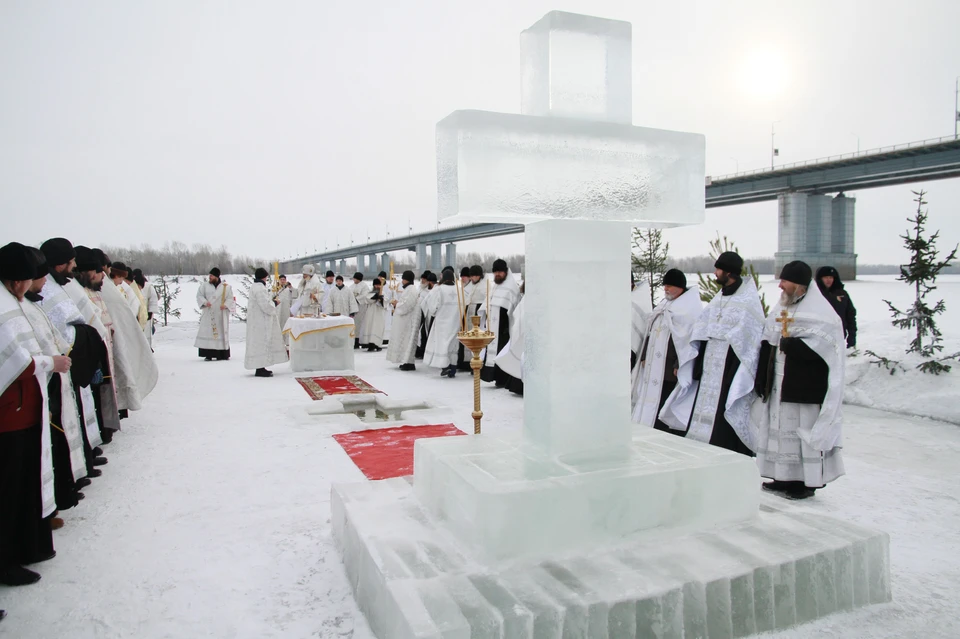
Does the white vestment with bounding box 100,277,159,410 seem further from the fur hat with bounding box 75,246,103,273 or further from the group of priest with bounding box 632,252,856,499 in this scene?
the group of priest with bounding box 632,252,856,499

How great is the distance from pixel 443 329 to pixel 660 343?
19.8ft

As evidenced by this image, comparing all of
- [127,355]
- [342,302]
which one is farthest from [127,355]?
[342,302]

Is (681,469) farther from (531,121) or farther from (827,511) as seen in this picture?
(827,511)

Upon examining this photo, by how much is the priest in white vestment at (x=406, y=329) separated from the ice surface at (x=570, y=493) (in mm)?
8910

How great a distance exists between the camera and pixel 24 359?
3.24m

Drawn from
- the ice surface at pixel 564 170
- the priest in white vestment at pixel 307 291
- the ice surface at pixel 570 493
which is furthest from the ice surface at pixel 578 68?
the priest in white vestment at pixel 307 291

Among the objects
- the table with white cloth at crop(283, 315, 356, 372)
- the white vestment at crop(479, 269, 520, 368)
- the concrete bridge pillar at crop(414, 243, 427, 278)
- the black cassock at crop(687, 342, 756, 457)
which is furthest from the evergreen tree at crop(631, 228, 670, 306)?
the concrete bridge pillar at crop(414, 243, 427, 278)

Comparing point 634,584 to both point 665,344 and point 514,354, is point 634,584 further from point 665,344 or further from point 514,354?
point 514,354

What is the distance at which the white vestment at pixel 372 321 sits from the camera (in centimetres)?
1593

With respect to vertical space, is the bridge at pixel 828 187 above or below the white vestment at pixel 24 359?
above

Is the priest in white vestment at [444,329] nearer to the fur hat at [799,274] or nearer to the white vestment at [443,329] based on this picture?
the white vestment at [443,329]

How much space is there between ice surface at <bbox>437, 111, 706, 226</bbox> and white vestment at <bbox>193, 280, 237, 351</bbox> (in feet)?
36.7

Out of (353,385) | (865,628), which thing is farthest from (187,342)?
(865,628)

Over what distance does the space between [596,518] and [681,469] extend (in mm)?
462
